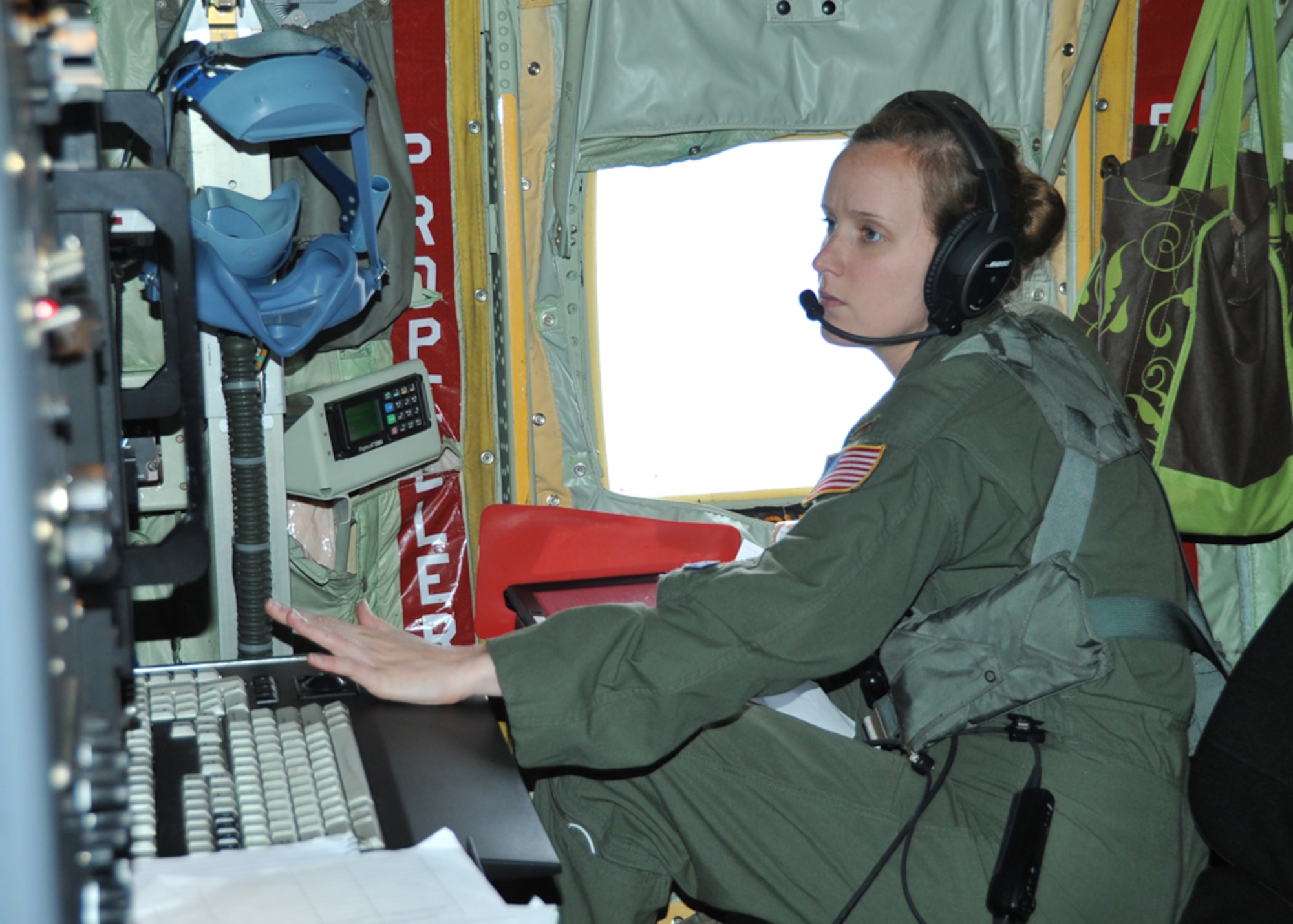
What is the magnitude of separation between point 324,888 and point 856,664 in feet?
2.42

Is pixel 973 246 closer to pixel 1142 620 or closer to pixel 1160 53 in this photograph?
pixel 1142 620

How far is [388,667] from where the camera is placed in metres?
1.32

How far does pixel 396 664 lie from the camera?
1.33m

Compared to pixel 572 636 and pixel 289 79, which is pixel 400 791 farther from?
pixel 289 79

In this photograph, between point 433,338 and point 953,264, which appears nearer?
point 953,264

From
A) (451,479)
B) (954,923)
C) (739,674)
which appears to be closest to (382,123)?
(451,479)

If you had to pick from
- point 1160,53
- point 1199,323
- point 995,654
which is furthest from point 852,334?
point 1160,53

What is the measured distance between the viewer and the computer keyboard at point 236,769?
1.06 metres

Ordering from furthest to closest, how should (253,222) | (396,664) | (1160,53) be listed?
1. (1160,53)
2. (253,222)
3. (396,664)

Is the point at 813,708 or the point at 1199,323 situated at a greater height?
the point at 1199,323

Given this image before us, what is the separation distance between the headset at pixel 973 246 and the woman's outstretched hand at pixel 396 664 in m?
0.85

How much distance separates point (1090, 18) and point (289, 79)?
6.34 ft

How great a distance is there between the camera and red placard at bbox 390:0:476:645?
8.82 feet

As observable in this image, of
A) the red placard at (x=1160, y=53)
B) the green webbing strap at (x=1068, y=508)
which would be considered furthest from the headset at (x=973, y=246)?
the red placard at (x=1160, y=53)
